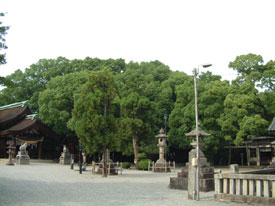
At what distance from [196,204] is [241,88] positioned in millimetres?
22405

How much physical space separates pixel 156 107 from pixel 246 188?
21.3 meters

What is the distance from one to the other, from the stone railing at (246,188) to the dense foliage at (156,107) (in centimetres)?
1207

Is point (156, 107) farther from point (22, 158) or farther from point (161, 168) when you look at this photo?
point (22, 158)

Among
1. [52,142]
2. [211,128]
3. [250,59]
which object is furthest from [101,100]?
[52,142]

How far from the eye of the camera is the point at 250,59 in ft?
104

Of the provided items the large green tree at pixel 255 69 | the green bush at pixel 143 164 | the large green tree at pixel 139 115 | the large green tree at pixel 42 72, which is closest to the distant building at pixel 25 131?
the large green tree at pixel 42 72

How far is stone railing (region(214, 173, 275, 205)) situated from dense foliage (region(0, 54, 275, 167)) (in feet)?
39.6

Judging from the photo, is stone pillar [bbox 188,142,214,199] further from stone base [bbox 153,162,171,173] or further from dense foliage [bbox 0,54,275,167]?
stone base [bbox 153,162,171,173]

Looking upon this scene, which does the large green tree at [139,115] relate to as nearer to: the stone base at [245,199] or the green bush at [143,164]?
the green bush at [143,164]

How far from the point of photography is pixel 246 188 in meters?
9.72

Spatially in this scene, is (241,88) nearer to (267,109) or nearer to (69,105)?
(267,109)

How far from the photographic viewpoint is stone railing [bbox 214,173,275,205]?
9117 millimetres

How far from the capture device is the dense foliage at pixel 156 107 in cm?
2188

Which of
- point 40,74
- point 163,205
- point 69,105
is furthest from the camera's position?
point 40,74
